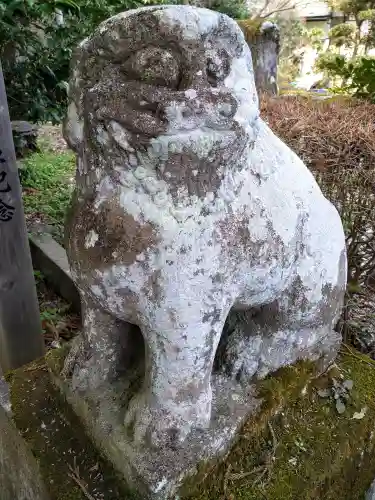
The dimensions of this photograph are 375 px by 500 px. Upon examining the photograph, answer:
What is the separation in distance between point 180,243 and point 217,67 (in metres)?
0.26

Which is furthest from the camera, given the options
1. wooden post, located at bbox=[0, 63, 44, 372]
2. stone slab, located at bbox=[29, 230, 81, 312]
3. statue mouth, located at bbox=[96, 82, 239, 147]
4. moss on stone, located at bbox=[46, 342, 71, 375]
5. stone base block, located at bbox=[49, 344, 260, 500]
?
stone slab, located at bbox=[29, 230, 81, 312]

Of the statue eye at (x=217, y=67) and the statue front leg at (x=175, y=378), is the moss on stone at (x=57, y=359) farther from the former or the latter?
the statue eye at (x=217, y=67)

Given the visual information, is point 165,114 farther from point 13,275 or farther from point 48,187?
point 48,187

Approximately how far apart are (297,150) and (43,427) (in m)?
1.27

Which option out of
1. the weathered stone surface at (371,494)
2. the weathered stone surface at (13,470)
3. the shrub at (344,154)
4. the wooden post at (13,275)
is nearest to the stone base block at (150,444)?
the weathered stone surface at (13,470)

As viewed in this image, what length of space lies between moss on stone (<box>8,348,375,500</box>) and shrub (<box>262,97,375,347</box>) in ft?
2.62

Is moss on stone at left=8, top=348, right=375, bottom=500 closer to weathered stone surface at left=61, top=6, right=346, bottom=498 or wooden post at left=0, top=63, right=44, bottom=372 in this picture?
Result: weathered stone surface at left=61, top=6, right=346, bottom=498

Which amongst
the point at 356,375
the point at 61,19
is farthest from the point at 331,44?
the point at 356,375

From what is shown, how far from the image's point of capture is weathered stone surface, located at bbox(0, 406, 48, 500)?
2.27 feet

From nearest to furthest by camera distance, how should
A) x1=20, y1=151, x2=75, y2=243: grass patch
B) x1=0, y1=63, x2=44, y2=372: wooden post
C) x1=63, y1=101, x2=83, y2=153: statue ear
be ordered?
x1=63, y1=101, x2=83, y2=153: statue ear < x1=0, y1=63, x2=44, y2=372: wooden post < x1=20, y1=151, x2=75, y2=243: grass patch

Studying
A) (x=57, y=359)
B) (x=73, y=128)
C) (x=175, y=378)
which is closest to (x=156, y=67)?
→ (x=73, y=128)

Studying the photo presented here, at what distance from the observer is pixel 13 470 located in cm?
73

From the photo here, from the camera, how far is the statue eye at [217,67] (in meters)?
0.64

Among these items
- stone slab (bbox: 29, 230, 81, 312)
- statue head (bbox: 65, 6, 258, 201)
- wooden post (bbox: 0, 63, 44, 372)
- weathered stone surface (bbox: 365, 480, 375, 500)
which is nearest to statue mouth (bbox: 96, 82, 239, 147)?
statue head (bbox: 65, 6, 258, 201)
